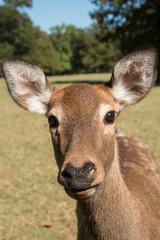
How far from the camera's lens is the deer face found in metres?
1.77

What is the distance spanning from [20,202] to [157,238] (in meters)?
2.95

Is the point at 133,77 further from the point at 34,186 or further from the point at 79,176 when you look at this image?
the point at 34,186

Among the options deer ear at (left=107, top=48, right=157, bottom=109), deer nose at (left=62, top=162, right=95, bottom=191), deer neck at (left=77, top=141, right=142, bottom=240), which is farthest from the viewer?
deer ear at (left=107, top=48, right=157, bottom=109)

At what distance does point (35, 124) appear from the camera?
1012 cm

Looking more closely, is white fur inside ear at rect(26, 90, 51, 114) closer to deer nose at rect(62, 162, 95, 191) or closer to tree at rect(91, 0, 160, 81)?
deer nose at rect(62, 162, 95, 191)

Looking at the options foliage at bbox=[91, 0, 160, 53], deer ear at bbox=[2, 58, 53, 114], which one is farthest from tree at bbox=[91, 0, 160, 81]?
deer ear at bbox=[2, 58, 53, 114]

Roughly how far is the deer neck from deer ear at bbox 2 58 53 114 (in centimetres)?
119

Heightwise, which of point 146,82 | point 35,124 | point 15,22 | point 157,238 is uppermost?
point 15,22

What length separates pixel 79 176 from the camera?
171cm

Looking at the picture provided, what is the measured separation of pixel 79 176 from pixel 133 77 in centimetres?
144

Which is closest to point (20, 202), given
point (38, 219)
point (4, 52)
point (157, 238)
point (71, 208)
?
point (38, 219)

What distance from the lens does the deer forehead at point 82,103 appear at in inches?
86.6

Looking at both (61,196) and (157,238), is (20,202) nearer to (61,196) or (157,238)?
(61,196)

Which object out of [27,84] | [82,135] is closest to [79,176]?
[82,135]
